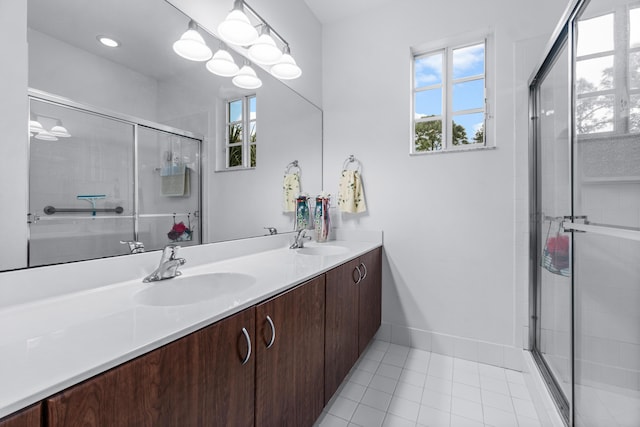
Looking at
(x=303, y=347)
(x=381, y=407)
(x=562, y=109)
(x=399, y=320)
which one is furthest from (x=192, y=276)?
(x=562, y=109)

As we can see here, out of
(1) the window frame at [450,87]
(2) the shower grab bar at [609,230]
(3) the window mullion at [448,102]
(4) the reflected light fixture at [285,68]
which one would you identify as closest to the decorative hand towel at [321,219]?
(1) the window frame at [450,87]

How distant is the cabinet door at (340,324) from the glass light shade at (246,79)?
115 cm

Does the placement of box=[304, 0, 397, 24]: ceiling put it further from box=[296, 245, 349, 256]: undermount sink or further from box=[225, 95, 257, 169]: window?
box=[296, 245, 349, 256]: undermount sink

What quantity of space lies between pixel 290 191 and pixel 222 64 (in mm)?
888

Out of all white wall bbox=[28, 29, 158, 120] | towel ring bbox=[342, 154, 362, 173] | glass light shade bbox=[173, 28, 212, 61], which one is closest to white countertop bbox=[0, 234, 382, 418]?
white wall bbox=[28, 29, 158, 120]

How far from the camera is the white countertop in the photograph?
436 millimetres

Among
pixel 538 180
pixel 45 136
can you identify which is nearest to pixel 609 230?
pixel 538 180

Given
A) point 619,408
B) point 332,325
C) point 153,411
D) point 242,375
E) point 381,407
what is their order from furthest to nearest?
point 381,407
point 332,325
point 619,408
point 242,375
point 153,411

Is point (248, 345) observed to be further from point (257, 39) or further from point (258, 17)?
point (258, 17)

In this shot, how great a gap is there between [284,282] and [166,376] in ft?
1.53

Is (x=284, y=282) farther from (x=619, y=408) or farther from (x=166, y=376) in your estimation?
(x=619, y=408)

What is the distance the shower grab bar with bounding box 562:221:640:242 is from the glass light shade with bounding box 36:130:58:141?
1.78 meters

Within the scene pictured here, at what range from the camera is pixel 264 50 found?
1656mm

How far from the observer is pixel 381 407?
4.87ft
